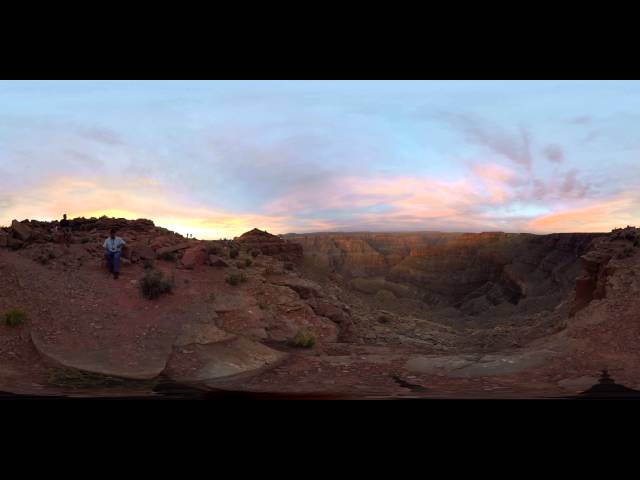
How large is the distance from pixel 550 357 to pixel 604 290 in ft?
15.4

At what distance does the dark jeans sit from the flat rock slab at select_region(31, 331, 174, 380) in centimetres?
341

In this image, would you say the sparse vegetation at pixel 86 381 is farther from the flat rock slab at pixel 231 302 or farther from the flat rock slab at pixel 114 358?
the flat rock slab at pixel 231 302

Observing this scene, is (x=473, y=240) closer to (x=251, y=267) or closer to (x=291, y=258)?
(x=291, y=258)

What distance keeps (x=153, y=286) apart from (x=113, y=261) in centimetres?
173

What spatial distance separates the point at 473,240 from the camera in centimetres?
5497

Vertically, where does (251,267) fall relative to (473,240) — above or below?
below

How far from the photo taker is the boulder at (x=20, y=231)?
1326cm

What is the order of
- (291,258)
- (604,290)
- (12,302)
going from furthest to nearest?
(291,258) → (604,290) → (12,302)

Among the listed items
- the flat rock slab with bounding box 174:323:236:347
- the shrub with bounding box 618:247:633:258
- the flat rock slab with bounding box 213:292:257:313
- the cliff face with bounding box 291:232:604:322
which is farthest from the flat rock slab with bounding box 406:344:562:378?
the cliff face with bounding box 291:232:604:322

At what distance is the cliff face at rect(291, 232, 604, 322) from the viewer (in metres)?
38.4

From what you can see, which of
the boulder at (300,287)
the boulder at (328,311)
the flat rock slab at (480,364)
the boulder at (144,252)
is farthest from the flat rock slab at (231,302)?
the flat rock slab at (480,364)

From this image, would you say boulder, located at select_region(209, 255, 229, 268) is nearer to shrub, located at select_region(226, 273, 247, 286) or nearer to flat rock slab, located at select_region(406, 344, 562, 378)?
shrub, located at select_region(226, 273, 247, 286)

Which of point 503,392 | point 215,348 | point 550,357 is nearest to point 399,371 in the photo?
point 503,392

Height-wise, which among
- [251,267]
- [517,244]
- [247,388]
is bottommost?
[247,388]
